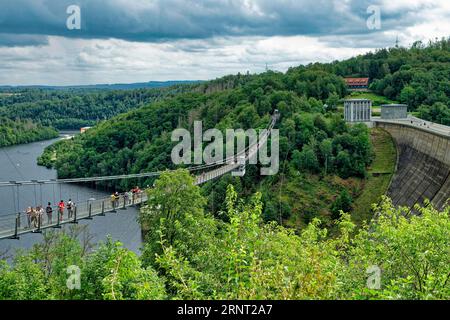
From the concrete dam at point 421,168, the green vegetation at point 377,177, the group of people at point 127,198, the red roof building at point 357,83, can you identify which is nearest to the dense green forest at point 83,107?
the red roof building at point 357,83

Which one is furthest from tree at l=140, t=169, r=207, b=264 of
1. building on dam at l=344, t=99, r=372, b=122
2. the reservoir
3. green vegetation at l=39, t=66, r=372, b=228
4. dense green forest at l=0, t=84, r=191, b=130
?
dense green forest at l=0, t=84, r=191, b=130

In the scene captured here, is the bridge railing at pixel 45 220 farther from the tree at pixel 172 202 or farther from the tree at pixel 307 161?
the tree at pixel 307 161

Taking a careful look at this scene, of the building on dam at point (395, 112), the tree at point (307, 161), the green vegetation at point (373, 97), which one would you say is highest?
the green vegetation at point (373, 97)

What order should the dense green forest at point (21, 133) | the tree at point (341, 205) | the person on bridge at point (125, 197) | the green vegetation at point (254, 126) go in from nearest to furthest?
the person on bridge at point (125, 197)
the tree at point (341, 205)
the green vegetation at point (254, 126)
the dense green forest at point (21, 133)

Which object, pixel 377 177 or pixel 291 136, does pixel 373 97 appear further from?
pixel 377 177

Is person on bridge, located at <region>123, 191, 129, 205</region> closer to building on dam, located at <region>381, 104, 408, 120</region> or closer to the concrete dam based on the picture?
the concrete dam

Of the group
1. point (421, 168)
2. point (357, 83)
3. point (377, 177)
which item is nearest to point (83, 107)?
point (357, 83)
